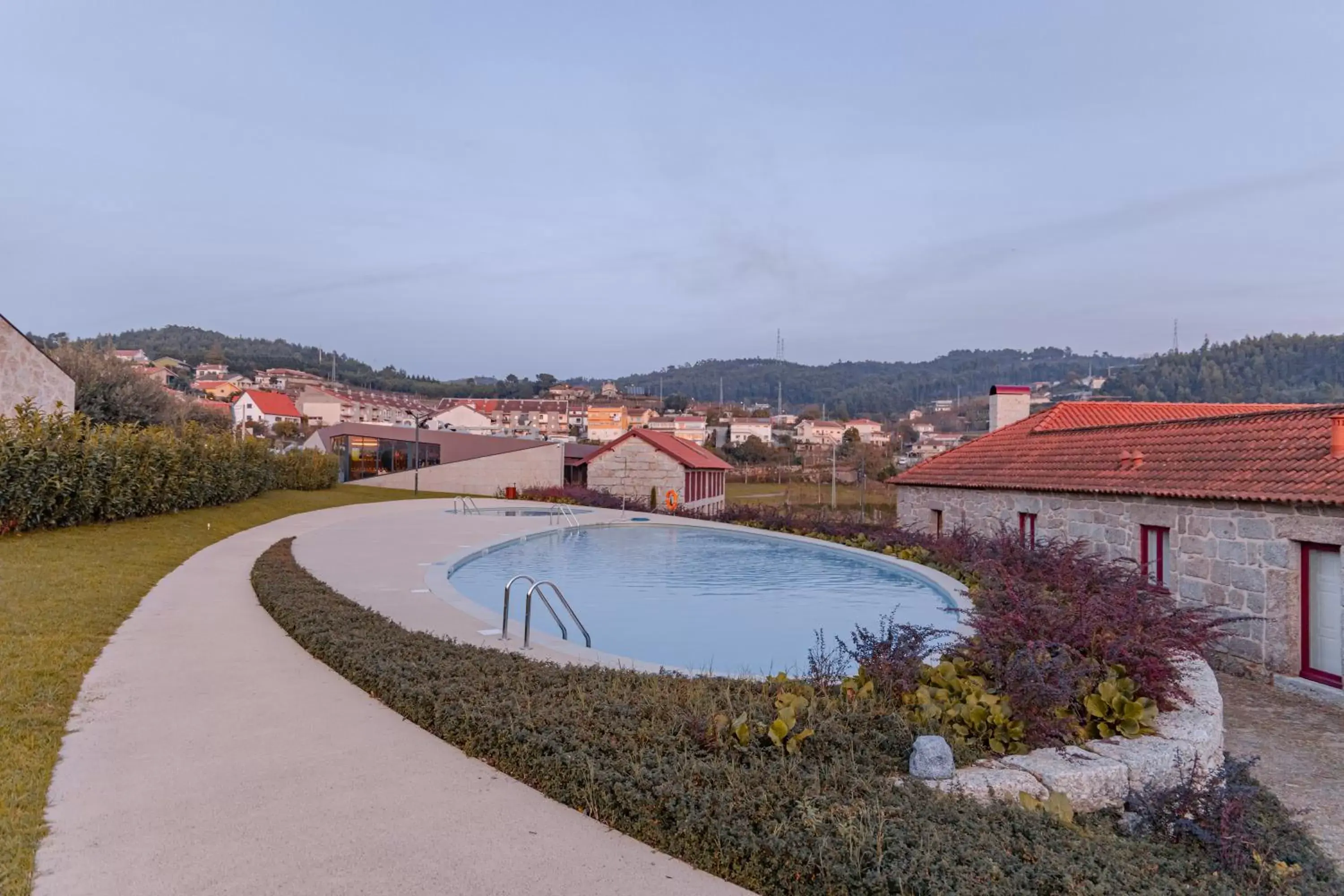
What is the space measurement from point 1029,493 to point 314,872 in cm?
1361

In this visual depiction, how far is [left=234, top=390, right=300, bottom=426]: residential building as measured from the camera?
85.6 meters

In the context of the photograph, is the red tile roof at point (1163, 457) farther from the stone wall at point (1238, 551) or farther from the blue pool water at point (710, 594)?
the blue pool water at point (710, 594)

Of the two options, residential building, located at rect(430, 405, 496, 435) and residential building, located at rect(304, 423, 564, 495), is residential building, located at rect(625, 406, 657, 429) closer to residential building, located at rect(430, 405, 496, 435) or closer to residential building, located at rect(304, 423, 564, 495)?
residential building, located at rect(430, 405, 496, 435)

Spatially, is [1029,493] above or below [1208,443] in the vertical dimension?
below

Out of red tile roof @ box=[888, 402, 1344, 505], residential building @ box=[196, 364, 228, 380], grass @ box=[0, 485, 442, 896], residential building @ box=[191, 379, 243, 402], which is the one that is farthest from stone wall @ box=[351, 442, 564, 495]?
residential building @ box=[196, 364, 228, 380]

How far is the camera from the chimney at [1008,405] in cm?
2177

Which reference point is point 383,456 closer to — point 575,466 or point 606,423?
point 575,466

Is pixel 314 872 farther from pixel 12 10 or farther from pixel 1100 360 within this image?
pixel 1100 360

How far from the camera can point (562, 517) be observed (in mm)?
24609

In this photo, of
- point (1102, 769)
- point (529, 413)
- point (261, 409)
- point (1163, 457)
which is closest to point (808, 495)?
point (1163, 457)

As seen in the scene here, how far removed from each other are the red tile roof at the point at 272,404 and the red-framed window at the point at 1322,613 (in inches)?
3666

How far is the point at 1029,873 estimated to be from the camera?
318 centimetres

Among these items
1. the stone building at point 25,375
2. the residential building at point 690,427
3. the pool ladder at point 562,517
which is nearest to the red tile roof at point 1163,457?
the pool ladder at point 562,517

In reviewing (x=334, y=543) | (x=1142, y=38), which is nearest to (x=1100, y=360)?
(x=1142, y=38)
